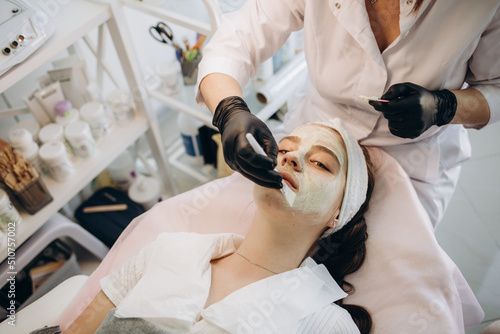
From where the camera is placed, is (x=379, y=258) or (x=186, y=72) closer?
(x=379, y=258)

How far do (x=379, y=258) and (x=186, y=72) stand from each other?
1107 mm

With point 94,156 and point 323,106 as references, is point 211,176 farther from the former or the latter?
point 323,106

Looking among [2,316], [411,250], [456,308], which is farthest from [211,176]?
[456,308]

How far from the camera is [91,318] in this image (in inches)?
37.7

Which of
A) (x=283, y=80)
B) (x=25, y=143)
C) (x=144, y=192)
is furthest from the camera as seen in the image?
(x=144, y=192)

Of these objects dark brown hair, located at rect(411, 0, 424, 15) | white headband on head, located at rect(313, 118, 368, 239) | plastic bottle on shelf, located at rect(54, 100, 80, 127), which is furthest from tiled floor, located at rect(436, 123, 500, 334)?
plastic bottle on shelf, located at rect(54, 100, 80, 127)

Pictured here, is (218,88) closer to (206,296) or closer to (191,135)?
(206,296)

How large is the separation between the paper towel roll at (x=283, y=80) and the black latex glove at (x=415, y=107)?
61 centimetres

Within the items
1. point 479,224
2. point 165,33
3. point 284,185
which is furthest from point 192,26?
point 479,224

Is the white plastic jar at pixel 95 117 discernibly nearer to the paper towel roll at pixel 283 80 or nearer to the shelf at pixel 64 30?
the shelf at pixel 64 30

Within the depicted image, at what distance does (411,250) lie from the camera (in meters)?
1.01

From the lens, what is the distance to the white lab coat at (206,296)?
911mm

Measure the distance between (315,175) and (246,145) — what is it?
0.23 metres

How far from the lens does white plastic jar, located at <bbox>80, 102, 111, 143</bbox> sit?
147 cm
